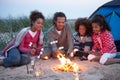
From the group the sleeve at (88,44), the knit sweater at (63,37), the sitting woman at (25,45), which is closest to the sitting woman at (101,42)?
the sleeve at (88,44)

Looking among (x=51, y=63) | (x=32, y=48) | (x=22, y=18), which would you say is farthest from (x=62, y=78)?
(x=22, y=18)

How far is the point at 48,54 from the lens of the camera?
252 inches

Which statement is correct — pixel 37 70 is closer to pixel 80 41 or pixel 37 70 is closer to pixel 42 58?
pixel 42 58

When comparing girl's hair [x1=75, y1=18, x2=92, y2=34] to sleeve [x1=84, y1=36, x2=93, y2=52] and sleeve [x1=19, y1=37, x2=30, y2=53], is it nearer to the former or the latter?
sleeve [x1=84, y1=36, x2=93, y2=52]

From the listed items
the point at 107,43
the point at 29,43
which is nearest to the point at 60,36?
the point at 29,43

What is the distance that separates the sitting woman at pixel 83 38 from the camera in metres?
6.36

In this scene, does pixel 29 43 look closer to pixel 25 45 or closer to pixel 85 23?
pixel 25 45

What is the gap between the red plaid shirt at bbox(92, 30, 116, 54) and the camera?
598cm

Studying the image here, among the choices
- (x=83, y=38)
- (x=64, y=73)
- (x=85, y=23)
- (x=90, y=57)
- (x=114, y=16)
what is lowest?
(x=64, y=73)

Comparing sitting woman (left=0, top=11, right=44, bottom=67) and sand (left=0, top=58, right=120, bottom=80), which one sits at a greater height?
sitting woman (left=0, top=11, right=44, bottom=67)

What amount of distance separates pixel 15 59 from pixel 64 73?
3.43 ft

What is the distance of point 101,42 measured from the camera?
6105mm

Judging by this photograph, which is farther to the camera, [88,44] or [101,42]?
[88,44]

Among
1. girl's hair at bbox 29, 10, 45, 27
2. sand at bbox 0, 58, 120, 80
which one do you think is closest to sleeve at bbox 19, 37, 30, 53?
sand at bbox 0, 58, 120, 80
